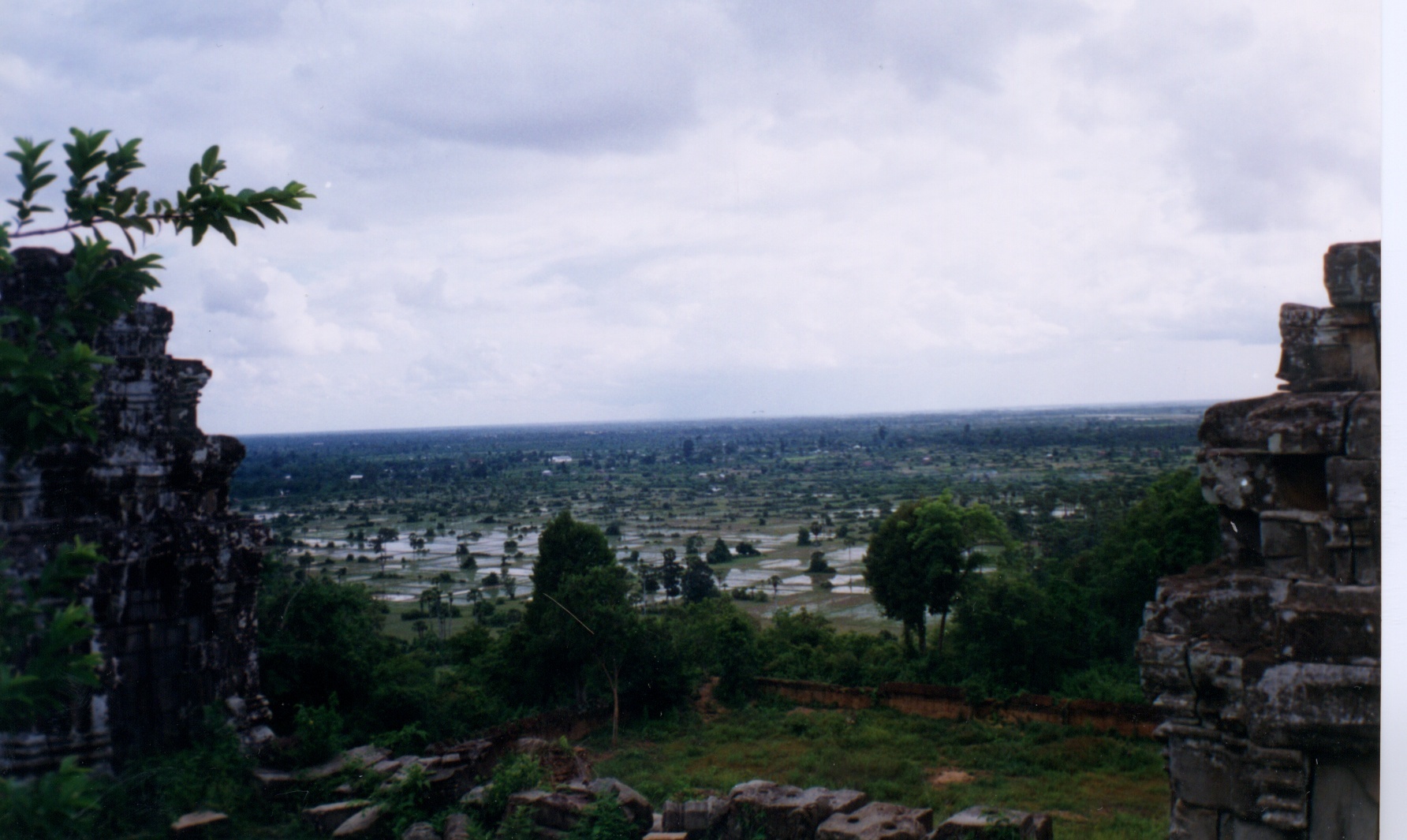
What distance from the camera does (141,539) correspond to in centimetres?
650

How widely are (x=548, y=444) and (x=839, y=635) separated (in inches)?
3346

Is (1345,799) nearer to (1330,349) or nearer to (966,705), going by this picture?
(1330,349)

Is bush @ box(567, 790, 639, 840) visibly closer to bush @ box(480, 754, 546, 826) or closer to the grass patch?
bush @ box(480, 754, 546, 826)

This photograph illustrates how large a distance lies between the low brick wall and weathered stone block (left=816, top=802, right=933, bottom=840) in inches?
325

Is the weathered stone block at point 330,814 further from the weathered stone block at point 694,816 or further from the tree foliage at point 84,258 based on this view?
the tree foliage at point 84,258

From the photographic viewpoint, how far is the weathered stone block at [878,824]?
248 inches

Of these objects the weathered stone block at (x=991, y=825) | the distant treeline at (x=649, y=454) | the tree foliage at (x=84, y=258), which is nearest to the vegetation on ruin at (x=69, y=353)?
the tree foliage at (x=84, y=258)

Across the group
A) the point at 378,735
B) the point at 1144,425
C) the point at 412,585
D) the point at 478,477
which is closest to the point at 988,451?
the point at 1144,425

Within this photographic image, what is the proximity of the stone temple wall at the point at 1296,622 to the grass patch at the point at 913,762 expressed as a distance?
5.57 meters

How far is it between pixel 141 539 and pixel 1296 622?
7.19 metres

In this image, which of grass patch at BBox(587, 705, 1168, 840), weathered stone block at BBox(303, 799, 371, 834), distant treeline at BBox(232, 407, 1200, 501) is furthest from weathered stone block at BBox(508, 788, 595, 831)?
distant treeline at BBox(232, 407, 1200, 501)

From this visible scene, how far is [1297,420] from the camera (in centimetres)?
339

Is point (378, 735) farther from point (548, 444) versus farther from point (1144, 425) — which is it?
point (548, 444)

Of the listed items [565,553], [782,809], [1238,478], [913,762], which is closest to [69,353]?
[1238,478]
